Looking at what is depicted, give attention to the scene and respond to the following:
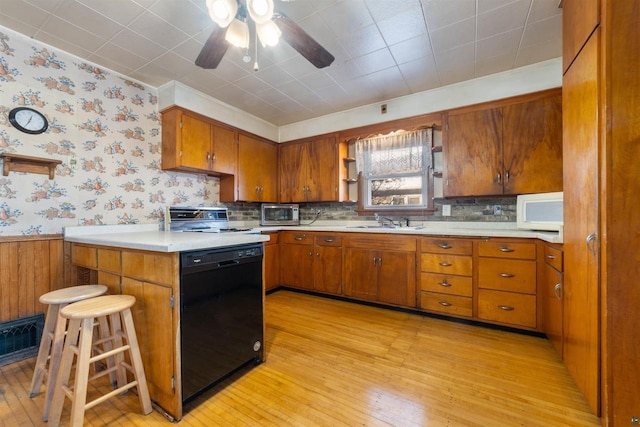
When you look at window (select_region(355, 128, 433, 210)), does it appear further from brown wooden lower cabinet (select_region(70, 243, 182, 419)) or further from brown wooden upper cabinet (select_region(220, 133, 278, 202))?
brown wooden lower cabinet (select_region(70, 243, 182, 419))

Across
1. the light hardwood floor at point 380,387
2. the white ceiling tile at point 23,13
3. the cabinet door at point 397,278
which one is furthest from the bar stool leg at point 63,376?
the cabinet door at point 397,278

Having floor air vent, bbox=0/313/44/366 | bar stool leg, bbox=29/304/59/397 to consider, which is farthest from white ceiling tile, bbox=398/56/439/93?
floor air vent, bbox=0/313/44/366

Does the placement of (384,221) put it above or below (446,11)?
below

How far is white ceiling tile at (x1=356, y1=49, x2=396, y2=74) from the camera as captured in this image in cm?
232

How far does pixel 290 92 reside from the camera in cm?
305

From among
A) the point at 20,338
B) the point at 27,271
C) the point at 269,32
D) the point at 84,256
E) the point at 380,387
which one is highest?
the point at 269,32

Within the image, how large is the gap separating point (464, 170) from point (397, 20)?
1.61 meters

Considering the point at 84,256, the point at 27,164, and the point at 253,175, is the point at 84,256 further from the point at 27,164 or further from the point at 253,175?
the point at 253,175

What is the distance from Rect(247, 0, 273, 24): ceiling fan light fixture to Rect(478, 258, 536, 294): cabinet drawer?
2.49 m

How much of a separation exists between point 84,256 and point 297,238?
84.0 inches

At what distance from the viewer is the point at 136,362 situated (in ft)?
4.53

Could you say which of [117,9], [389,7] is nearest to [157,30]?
[117,9]

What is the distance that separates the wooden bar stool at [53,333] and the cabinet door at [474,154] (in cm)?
316

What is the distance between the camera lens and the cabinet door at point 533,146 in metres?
2.42
